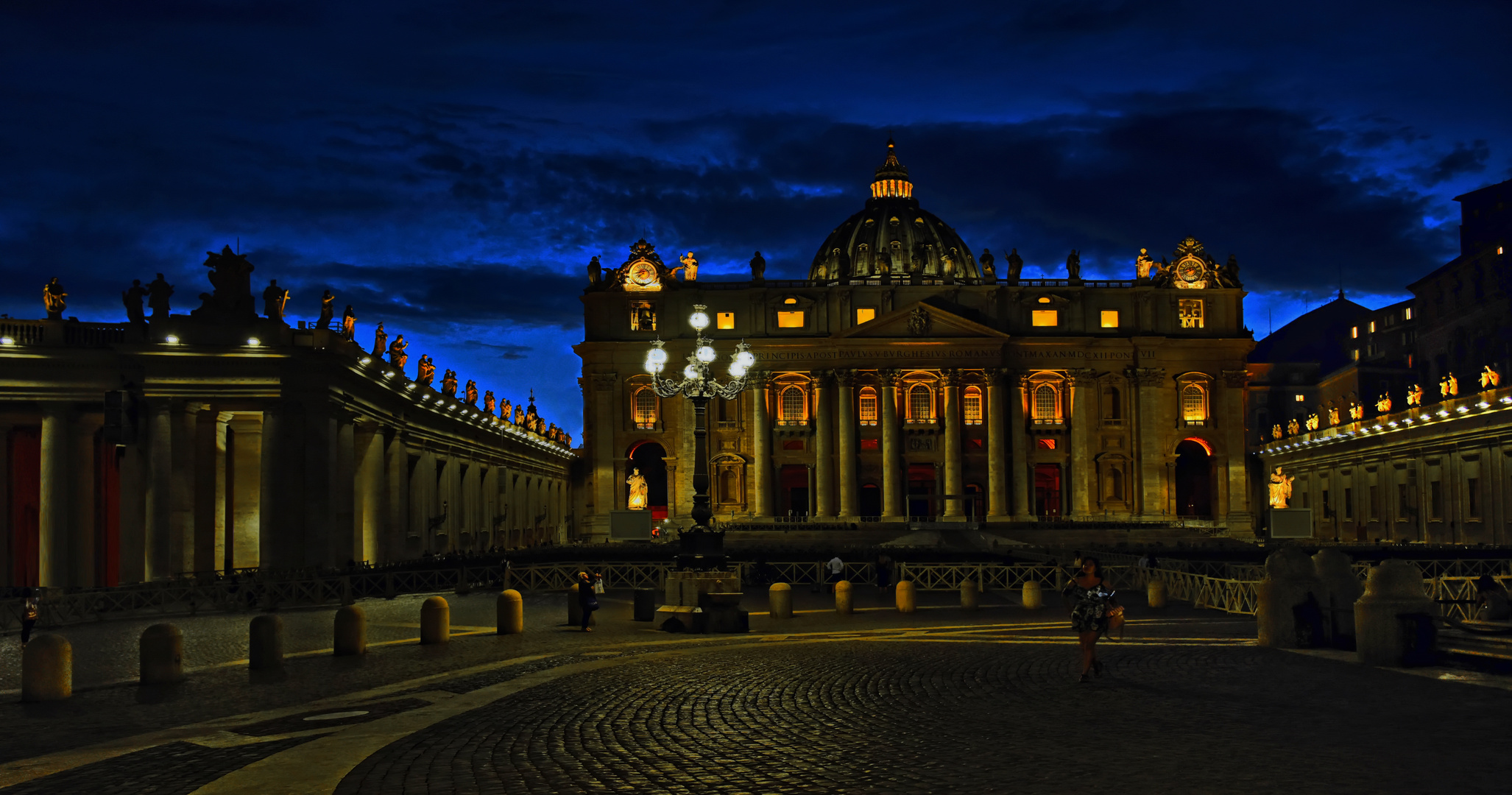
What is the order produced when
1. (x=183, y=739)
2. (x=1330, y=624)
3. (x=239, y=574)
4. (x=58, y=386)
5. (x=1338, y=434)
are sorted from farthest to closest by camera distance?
(x=1338, y=434), (x=58, y=386), (x=239, y=574), (x=1330, y=624), (x=183, y=739)

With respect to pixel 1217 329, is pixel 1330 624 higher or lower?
lower

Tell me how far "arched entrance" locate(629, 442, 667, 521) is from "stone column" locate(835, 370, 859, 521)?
16265 millimetres

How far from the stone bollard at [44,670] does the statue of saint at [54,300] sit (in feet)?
98.5

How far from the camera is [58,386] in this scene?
41.4m

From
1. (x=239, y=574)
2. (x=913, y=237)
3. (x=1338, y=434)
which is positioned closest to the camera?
(x=239, y=574)

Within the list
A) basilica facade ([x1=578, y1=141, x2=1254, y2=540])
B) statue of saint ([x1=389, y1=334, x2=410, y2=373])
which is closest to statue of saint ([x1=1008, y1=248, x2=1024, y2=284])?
basilica facade ([x1=578, y1=141, x2=1254, y2=540])

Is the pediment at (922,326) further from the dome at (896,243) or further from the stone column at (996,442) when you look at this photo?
the dome at (896,243)

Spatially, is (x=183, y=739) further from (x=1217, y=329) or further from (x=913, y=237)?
(x=913, y=237)

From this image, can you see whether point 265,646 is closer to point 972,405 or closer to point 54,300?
point 54,300

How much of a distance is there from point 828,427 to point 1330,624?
66.8 m


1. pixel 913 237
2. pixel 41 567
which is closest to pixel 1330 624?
pixel 41 567

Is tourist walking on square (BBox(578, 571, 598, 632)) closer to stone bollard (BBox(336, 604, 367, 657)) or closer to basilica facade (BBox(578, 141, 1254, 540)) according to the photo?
stone bollard (BBox(336, 604, 367, 657))

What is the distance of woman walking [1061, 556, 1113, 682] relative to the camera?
52.4 feet

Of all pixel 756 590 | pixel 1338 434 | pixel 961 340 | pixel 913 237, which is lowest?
pixel 756 590
